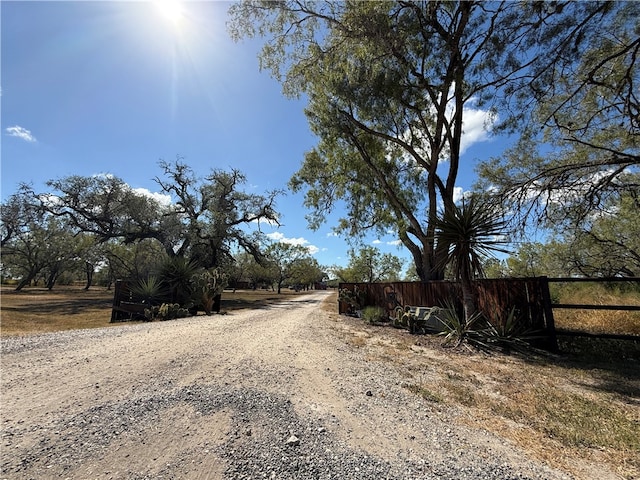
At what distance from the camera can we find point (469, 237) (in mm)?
7715

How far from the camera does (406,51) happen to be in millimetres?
9766

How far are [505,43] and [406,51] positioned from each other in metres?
2.95

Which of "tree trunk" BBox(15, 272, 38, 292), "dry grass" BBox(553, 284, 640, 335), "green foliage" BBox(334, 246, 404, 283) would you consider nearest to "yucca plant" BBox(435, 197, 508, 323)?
"dry grass" BBox(553, 284, 640, 335)

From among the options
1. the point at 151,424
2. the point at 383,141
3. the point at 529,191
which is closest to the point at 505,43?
the point at 529,191

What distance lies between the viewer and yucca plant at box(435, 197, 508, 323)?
762cm

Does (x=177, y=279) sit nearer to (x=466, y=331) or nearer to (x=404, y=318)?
(x=404, y=318)

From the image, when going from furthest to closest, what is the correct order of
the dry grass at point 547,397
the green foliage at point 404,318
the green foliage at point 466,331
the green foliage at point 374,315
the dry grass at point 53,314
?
the green foliage at point 374,315, the green foliage at point 404,318, the dry grass at point 53,314, the green foliage at point 466,331, the dry grass at point 547,397

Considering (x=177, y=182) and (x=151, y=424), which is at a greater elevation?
(x=177, y=182)

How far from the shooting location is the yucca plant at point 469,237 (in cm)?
762

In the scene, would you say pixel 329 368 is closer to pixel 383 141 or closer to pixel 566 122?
pixel 566 122

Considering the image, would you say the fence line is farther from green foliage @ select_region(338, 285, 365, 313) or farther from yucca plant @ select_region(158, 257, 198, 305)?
yucca plant @ select_region(158, 257, 198, 305)

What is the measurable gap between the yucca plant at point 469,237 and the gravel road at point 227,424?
3.86 meters

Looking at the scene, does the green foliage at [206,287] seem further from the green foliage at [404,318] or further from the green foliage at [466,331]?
the green foliage at [466,331]

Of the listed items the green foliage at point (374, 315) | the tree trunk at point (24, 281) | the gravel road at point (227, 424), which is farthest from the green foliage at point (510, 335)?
the tree trunk at point (24, 281)
